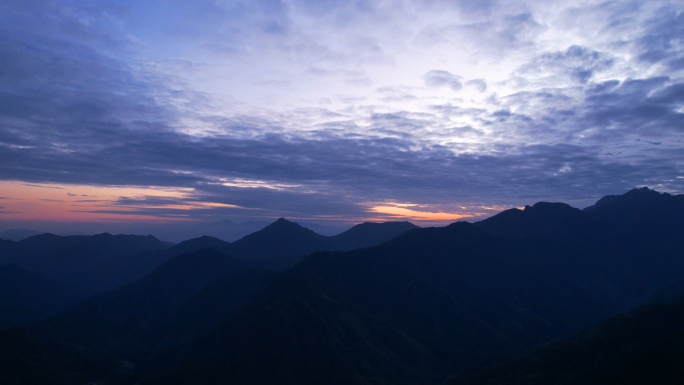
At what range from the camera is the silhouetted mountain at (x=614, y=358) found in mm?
52000

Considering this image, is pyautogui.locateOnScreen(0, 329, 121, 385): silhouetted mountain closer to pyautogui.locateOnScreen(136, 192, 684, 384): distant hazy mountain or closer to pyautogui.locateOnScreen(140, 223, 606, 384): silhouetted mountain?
pyautogui.locateOnScreen(136, 192, 684, 384): distant hazy mountain

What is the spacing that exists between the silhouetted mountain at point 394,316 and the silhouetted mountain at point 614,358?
1077 inches

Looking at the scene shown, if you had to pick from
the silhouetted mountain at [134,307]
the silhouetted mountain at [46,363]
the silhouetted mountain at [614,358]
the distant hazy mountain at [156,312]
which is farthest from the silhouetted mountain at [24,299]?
the silhouetted mountain at [614,358]

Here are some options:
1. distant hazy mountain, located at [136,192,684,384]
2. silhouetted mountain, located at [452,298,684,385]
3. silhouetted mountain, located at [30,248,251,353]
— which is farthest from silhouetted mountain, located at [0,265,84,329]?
silhouetted mountain, located at [452,298,684,385]

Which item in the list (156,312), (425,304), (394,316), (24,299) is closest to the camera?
(394,316)

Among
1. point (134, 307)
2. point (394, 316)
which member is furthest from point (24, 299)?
point (394, 316)

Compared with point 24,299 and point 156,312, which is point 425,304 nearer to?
point 156,312

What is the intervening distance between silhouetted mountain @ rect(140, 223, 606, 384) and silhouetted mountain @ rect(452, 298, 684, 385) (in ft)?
89.7

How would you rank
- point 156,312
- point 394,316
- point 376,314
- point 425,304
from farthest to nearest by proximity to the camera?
1. point 156,312
2. point 425,304
3. point 394,316
4. point 376,314

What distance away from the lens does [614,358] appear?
185 feet

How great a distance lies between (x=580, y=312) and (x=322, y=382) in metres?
88.6

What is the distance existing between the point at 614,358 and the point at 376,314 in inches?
2594

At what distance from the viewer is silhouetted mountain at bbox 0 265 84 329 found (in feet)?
544

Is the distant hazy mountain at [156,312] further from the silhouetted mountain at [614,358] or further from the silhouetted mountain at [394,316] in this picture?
the silhouetted mountain at [614,358]
